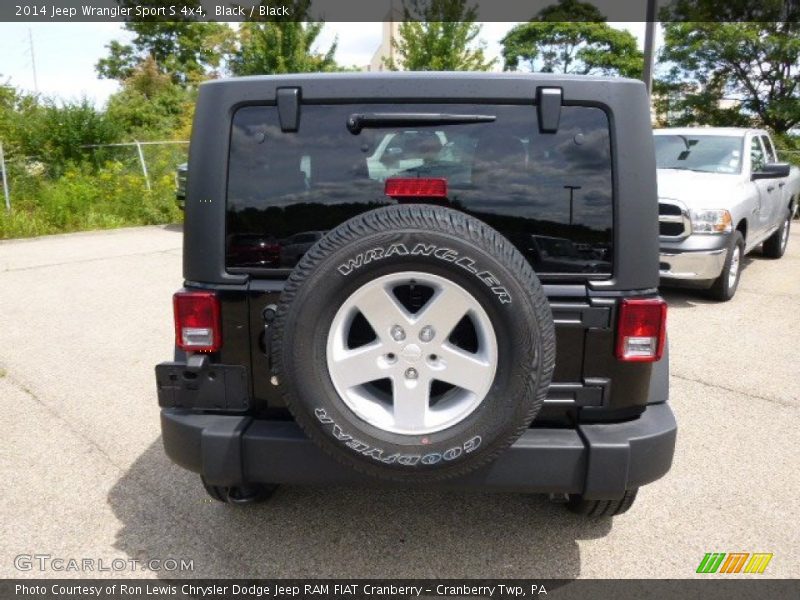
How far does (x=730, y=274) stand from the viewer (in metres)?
6.91

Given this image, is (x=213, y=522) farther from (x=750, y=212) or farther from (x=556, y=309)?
(x=750, y=212)

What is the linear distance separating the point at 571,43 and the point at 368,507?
147ft

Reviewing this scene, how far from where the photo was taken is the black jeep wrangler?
6.82ft

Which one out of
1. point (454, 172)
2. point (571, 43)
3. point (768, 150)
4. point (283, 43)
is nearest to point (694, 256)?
point (768, 150)

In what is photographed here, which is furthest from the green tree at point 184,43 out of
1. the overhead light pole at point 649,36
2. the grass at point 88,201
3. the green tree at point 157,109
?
the overhead light pole at point 649,36

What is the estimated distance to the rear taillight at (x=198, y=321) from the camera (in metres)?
2.38

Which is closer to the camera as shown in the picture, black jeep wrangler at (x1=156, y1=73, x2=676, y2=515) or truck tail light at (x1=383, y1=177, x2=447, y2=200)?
black jeep wrangler at (x1=156, y1=73, x2=676, y2=515)

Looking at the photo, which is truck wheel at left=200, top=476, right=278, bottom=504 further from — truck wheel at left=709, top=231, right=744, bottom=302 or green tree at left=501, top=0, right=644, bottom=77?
green tree at left=501, top=0, right=644, bottom=77

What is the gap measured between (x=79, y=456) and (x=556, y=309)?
2856 millimetres

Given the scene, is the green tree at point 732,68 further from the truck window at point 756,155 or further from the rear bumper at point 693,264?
the rear bumper at point 693,264

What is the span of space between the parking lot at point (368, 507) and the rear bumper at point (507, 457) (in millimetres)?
471

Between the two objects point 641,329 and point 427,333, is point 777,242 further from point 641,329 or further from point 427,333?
point 427,333

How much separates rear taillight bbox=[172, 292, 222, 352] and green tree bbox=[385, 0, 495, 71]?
2383cm

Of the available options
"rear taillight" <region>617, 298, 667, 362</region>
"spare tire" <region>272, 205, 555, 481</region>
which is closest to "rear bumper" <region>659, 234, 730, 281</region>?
"rear taillight" <region>617, 298, 667, 362</region>
